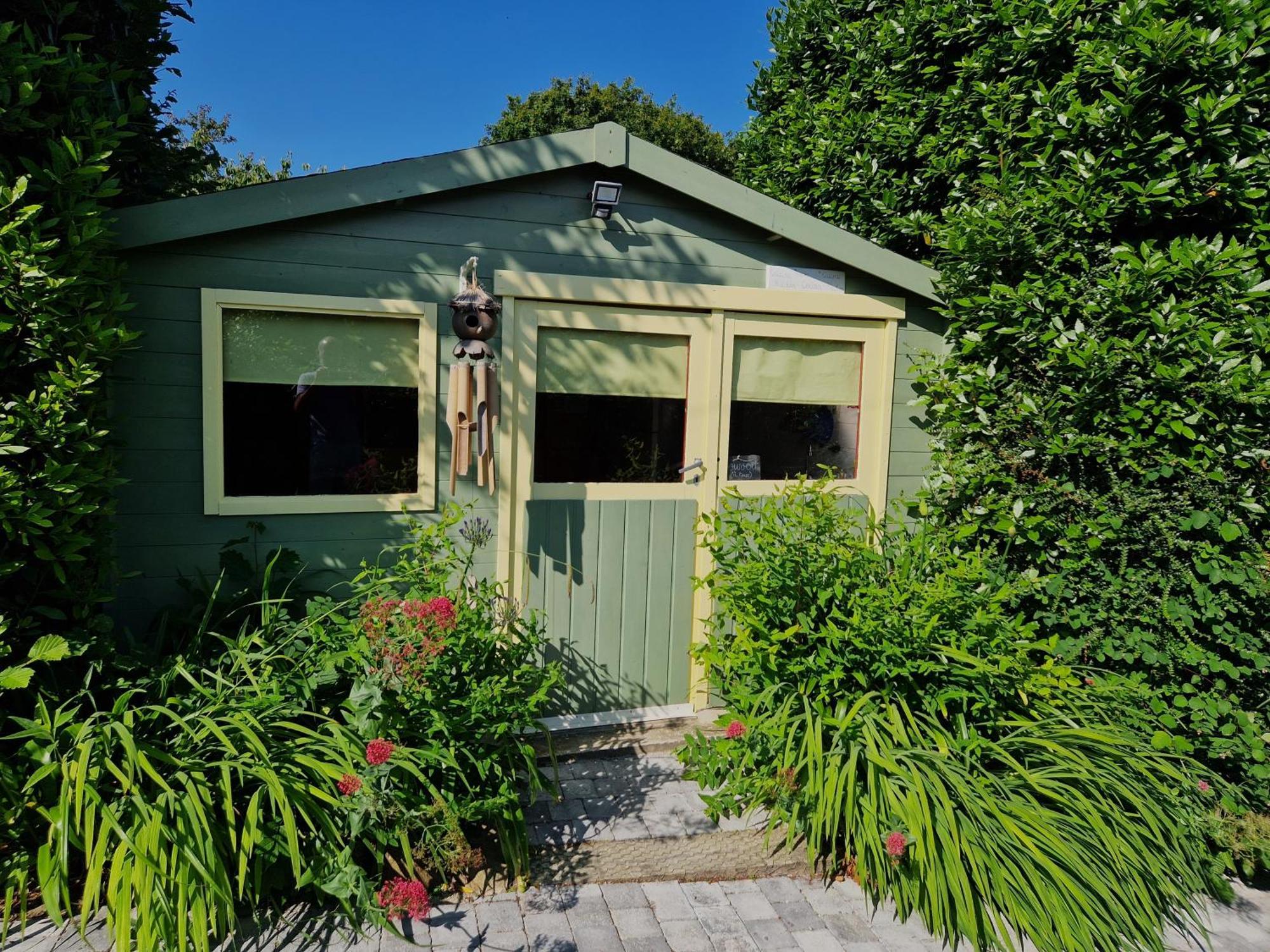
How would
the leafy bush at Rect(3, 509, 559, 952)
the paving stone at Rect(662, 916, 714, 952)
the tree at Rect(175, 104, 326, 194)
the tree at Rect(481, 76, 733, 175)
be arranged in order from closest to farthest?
the leafy bush at Rect(3, 509, 559, 952)
the paving stone at Rect(662, 916, 714, 952)
the tree at Rect(481, 76, 733, 175)
the tree at Rect(175, 104, 326, 194)

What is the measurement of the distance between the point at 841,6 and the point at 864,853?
683 centimetres

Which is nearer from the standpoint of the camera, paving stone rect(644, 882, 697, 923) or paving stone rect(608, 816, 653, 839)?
paving stone rect(644, 882, 697, 923)

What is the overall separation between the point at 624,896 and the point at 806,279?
3313 mm

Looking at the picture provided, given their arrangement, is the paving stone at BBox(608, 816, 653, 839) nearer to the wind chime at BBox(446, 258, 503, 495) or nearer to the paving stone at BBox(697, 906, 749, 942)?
the paving stone at BBox(697, 906, 749, 942)

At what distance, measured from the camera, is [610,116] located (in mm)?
19031

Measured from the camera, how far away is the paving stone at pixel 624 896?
2.97 m

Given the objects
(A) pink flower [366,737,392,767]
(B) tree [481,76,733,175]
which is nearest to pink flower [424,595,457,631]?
(A) pink flower [366,737,392,767]

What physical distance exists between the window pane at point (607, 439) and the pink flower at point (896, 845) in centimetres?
221

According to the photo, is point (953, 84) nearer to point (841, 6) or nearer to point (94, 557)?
point (841, 6)

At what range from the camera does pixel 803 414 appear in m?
4.69

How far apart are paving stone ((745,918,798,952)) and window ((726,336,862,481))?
232 cm

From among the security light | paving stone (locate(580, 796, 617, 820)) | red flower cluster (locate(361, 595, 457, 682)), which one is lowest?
paving stone (locate(580, 796, 617, 820))

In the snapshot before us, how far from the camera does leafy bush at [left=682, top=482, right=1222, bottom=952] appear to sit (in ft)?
9.12

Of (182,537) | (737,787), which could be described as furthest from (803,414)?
(182,537)
